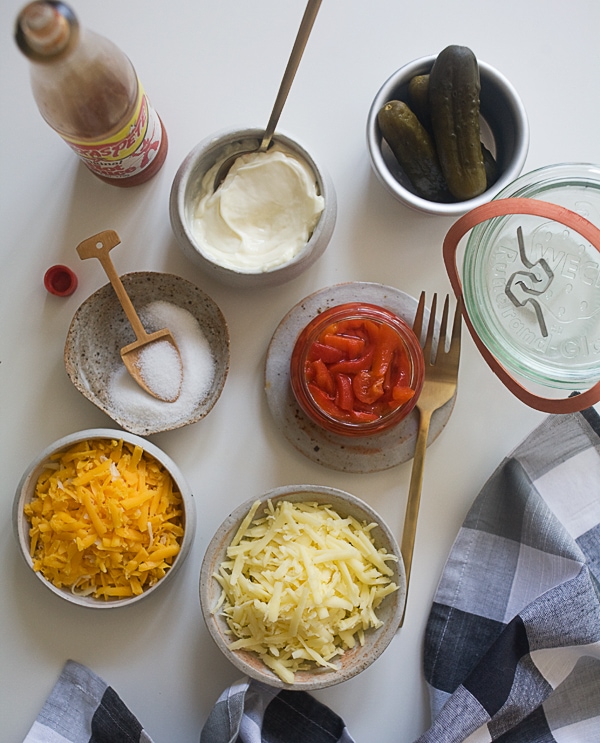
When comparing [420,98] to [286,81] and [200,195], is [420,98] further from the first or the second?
[200,195]

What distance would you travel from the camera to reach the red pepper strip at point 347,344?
1125mm

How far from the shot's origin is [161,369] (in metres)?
1.16

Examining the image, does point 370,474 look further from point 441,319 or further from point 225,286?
point 225,286

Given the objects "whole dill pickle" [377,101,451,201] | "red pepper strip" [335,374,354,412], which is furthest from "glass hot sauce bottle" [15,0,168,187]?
"red pepper strip" [335,374,354,412]

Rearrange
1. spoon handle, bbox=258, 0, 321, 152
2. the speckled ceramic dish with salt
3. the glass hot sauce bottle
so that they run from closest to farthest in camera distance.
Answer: the glass hot sauce bottle < spoon handle, bbox=258, 0, 321, 152 < the speckled ceramic dish with salt

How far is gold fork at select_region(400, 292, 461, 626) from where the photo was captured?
1.17 meters

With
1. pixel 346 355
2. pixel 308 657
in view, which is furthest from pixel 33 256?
pixel 308 657

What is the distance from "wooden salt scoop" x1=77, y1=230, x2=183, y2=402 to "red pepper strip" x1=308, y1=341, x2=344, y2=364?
0.24 m

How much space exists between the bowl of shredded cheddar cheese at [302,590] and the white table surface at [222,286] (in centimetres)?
12

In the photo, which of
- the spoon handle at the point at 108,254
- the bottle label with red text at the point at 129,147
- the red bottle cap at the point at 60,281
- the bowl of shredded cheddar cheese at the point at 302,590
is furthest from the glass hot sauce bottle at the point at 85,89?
the bowl of shredded cheddar cheese at the point at 302,590

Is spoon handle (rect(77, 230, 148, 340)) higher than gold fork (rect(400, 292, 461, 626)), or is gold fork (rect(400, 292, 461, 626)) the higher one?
spoon handle (rect(77, 230, 148, 340))

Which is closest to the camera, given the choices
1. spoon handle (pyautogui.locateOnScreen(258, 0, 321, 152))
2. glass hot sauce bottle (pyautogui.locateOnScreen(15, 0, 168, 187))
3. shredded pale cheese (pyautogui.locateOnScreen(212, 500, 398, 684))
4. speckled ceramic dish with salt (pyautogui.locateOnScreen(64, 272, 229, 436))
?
glass hot sauce bottle (pyautogui.locateOnScreen(15, 0, 168, 187))

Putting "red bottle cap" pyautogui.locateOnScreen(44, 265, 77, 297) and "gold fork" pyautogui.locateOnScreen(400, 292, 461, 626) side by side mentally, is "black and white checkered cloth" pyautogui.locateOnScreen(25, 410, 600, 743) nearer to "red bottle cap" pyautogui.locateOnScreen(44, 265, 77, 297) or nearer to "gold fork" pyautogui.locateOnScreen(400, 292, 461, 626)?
"gold fork" pyautogui.locateOnScreen(400, 292, 461, 626)

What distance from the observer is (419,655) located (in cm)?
122
